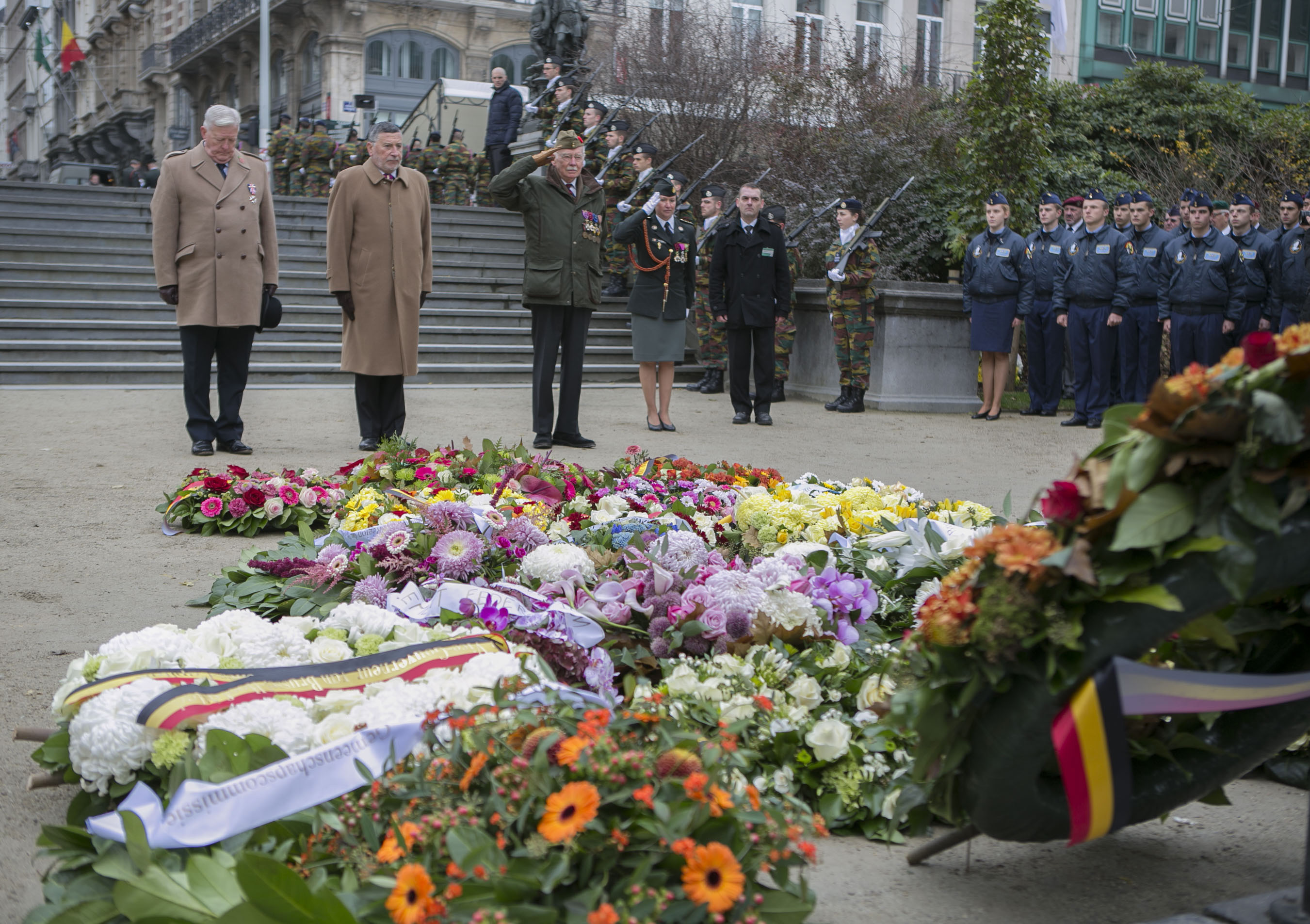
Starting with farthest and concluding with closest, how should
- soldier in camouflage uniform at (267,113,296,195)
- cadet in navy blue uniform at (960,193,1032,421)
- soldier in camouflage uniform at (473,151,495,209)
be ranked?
1. soldier in camouflage uniform at (267,113,296,195)
2. soldier in camouflage uniform at (473,151,495,209)
3. cadet in navy blue uniform at (960,193,1032,421)

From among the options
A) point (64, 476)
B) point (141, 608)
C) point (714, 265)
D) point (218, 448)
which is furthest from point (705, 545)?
point (714, 265)

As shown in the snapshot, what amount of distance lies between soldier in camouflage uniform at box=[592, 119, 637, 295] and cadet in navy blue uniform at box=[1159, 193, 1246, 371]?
6.91 meters

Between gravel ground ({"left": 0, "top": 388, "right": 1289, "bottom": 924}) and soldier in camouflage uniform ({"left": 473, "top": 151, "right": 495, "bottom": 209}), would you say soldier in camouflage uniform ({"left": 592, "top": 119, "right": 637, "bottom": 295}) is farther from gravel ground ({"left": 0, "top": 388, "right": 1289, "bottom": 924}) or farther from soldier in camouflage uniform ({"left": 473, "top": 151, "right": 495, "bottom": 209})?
soldier in camouflage uniform ({"left": 473, "top": 151, "right": 495, "bottom": 209})

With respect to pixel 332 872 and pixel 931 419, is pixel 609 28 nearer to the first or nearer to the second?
pixel 931 419

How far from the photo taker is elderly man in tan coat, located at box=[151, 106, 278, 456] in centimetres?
816

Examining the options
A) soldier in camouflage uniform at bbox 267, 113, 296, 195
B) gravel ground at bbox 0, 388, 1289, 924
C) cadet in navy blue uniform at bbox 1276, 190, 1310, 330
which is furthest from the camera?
soldier in camouflage uniform at bbox 267, 113, 296, 195

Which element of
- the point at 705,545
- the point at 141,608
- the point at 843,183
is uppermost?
the point at 843,183

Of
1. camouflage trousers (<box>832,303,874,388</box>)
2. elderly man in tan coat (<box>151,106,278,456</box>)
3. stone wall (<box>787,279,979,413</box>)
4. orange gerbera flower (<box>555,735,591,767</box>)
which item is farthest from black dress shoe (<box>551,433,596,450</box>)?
orange gerbera flower (<box>555,735,591,767</box>)

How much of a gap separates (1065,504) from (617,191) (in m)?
15.0

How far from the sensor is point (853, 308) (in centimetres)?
1245

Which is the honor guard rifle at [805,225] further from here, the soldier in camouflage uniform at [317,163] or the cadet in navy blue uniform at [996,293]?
the soldier in camouflage uniform at [317,163]

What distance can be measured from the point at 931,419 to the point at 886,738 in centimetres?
934

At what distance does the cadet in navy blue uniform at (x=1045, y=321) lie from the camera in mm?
12633

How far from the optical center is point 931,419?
12031 millimetres
